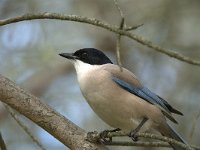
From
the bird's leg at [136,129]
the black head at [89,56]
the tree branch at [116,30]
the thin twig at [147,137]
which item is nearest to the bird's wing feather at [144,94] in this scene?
the bird's leg at [136,129]

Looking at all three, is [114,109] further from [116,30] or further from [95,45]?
[95,45]

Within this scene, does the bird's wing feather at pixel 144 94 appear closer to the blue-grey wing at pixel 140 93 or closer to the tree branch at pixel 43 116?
the blue-grey wing at pixel 140 93

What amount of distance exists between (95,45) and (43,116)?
4.12 meters

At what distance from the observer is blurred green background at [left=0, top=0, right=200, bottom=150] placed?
666 centimetres

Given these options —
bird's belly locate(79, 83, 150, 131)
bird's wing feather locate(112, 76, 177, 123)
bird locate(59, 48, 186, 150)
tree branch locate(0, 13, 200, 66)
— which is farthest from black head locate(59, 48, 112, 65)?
tree branch locate(0, 13, 200, 66)

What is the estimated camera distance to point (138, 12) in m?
7.25

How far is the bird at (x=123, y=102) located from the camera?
427 cm

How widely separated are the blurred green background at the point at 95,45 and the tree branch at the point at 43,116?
9.57ft

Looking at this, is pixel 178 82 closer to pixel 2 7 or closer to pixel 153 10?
pixel 153 10

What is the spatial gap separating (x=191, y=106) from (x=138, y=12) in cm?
146

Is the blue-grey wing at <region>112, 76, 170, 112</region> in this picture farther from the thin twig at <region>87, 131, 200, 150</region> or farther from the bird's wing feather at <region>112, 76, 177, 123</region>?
the thin twig at <region>87, 131, 200, 150</region>

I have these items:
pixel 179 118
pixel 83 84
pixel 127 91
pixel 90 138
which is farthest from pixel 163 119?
pixel 179 118

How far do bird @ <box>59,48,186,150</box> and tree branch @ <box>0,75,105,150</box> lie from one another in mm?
768

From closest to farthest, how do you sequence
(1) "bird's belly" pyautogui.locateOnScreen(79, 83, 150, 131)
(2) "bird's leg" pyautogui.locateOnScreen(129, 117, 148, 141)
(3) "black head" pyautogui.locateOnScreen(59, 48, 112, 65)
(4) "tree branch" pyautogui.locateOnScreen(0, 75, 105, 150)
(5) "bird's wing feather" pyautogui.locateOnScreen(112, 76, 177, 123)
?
(4) "tree branch" pyautogui.locateOnScreen(0, 75, 105, 150), (2) "bird's leg" pyautogui.locateOnScreen(129, 117, 148, 141), (1) "bird's belly" pyautogui.locateOnScreen(79, 83, 150, 131), (5) "bird's wing feather" pyautogui.locateOnScreen(112, 76, 177, 123), (3) "black head" pyautogui.locateOnScreen(59, 48, 112, 65)
